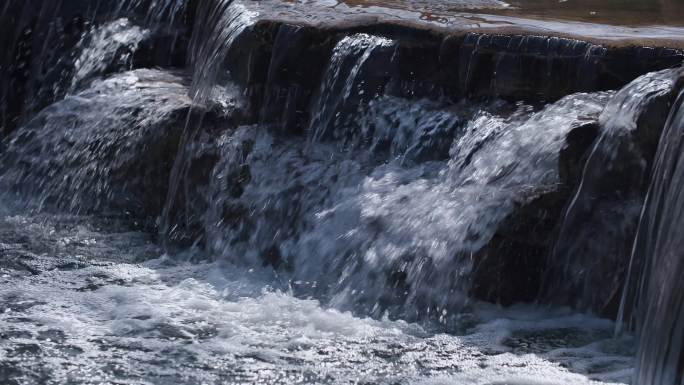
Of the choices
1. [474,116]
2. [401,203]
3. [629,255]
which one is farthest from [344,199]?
[629,255]

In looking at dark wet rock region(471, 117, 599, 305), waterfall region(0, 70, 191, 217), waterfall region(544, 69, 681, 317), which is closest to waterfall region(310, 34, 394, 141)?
waterfall region(0, 70, 191, 217)

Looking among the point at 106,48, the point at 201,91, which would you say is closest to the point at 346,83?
the point at 201,91

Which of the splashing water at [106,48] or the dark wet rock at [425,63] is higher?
the dark wet rock at [425,63]

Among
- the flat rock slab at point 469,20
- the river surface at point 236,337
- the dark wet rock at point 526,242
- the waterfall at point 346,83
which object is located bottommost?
the river surface at point 236,337

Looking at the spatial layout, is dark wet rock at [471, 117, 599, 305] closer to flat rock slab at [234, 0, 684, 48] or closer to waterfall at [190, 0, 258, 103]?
flat rock slab at [234, 0, 684, 48]

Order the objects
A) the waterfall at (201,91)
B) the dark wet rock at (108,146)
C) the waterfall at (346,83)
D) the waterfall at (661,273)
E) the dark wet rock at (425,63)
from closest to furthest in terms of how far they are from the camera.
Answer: the waterfall at (661,273)
the dark wet rock at (425,63)
the waterfall at (346,83)
the waterfall at (201,91)
the dark wet rock at (108,146)

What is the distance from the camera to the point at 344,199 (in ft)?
20.0

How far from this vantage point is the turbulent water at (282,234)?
4.90 metres

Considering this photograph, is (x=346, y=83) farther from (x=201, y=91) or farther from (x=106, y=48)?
(x=106, y=48)

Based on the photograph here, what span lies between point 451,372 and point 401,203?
1.32 metres

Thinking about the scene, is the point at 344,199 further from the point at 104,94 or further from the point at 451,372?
the point at 104,94

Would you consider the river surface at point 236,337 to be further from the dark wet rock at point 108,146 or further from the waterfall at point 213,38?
the waterfall at point 213,38

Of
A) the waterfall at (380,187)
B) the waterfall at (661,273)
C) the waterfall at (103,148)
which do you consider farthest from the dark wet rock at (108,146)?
the waterfall at (661,273)

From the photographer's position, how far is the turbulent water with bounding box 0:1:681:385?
16.1ft
